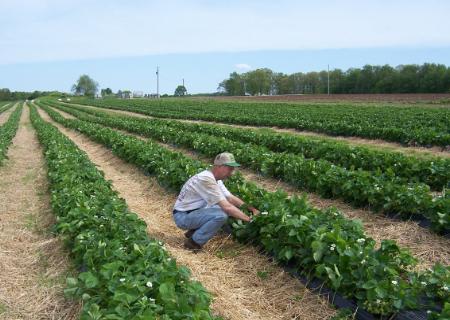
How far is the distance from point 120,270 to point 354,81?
8475 centimetres

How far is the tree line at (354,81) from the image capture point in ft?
227

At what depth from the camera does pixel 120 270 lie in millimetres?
4324

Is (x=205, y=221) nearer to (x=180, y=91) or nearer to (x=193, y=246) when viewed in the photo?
(x=193, y=246)

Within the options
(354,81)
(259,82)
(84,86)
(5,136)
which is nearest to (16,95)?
(84,86)

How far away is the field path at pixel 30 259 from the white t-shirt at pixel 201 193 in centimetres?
168

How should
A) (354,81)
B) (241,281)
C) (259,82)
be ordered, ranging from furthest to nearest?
(259,82) → (354,81) → (241,281)

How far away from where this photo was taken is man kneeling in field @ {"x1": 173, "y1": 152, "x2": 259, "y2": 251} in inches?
235

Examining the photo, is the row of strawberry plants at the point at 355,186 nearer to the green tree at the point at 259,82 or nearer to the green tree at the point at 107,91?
the green tree at the point at 259,82

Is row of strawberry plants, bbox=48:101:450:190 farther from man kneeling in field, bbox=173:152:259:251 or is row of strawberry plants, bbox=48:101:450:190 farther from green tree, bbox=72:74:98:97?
green tree, bbox=72:74:98:97

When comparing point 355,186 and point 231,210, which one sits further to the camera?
point 355,186

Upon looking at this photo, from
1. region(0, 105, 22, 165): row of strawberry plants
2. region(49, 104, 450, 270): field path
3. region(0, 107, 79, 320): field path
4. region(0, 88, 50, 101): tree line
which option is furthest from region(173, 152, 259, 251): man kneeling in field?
region(0, 88, 50, 101): tree line

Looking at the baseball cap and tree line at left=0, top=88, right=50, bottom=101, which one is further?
tree line at left=0, top=88, right=50, bottom=101

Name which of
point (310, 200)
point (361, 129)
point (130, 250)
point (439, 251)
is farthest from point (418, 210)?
point (361, 129)

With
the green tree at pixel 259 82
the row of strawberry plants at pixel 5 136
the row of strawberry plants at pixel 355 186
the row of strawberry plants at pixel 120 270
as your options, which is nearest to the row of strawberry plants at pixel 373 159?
the row of strawberry plants at pixel 355 186
